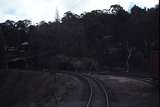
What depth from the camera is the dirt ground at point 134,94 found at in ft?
70.8

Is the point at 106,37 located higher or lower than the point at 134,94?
higher

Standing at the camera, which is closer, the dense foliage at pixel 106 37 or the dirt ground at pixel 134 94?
the dirt ground at pixel 134 94

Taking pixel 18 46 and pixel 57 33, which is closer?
pixel 57 33

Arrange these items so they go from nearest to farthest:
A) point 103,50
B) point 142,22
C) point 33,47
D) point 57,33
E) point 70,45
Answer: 1. point 142,22
2. point 103,50
3. point 70,45
4. point 57,33
5. point 33,47

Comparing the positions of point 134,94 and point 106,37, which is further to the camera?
point 106,37

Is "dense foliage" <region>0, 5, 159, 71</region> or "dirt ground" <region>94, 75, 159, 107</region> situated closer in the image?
"dirt ground" <region>94, 75, 159, 107</region>

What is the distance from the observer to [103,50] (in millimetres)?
69500

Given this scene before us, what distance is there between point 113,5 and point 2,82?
30167 millimetres

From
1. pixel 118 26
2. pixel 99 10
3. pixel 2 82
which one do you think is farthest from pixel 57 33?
pixel 2 82

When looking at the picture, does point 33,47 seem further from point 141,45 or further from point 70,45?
point 141,45

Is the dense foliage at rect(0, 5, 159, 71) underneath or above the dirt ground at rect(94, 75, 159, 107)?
above

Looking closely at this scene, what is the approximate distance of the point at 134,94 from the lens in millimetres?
24938

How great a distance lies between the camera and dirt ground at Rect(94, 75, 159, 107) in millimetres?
21594

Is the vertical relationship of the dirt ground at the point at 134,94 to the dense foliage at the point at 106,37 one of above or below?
below
